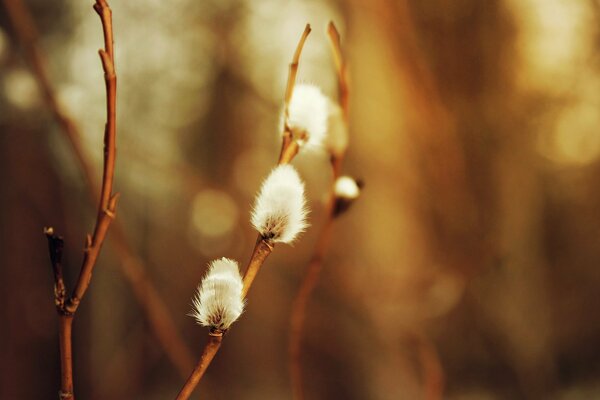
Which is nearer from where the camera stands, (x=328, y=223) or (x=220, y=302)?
(x=220, y=302)

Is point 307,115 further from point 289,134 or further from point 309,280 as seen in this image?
point 309,280

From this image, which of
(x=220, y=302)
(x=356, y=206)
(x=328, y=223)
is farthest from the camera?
(x=356, y=206)

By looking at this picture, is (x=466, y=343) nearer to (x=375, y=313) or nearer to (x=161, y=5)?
(x=375, y=313)

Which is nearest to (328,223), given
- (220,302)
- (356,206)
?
(220,302)

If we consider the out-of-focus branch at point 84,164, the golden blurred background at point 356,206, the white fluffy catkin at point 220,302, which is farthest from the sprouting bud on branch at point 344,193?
the golden blurred background at point 356,206

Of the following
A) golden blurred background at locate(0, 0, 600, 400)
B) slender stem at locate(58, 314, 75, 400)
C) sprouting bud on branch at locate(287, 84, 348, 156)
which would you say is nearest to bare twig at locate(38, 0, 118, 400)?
slender stem at locate(58, 314, 75, 400)
